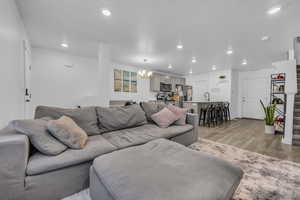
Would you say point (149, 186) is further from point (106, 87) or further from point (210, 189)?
point (106, 87)

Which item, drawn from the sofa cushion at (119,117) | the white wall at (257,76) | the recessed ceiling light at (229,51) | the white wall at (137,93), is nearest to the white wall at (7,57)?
the sofa cushion at (119,117)

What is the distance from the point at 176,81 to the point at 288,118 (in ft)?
17.8

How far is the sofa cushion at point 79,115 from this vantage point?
185cm

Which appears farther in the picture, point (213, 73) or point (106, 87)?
point (213, 73)

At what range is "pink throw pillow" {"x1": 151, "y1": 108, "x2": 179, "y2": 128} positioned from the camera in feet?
8.61

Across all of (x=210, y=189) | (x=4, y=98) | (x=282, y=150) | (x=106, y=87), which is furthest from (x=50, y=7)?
(x=282, y=150)

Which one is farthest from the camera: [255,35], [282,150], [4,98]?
[255,35]

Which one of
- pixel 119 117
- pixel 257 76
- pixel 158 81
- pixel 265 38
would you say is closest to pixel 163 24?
pixel 119 117

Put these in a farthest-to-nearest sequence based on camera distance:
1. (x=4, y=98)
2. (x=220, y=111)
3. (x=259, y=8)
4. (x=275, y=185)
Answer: (x=220, y=111), (x=259, y=8), (x=4, y=98), (x=275, y=185)

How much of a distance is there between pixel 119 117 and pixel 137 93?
4.15 metres

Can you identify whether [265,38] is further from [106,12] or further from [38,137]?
[38,137]

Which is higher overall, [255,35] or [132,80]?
[255,35]

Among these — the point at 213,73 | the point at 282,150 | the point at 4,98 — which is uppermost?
the point at 213,73

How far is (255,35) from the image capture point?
295 centimetres
